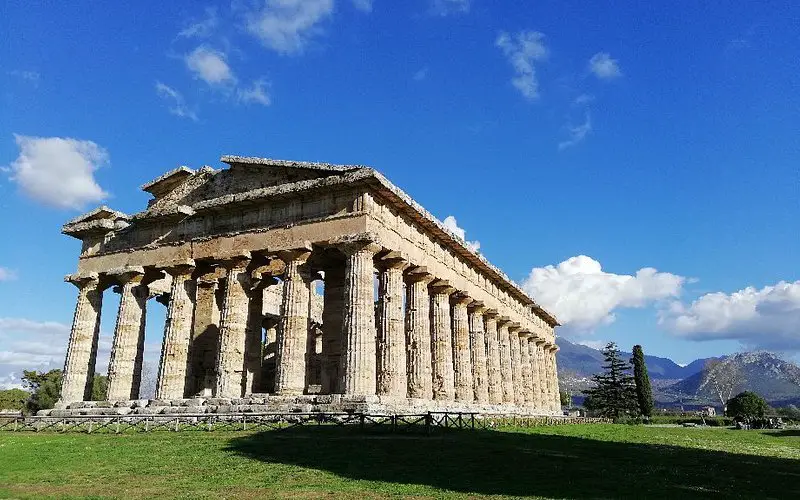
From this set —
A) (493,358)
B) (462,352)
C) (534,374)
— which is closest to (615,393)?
(534,374)

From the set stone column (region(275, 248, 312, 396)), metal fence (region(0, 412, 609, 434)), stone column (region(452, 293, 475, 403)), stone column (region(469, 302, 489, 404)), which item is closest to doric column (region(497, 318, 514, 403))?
stone column (region(469, 302, 489, 404))

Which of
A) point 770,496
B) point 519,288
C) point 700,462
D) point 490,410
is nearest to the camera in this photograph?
point 770,496

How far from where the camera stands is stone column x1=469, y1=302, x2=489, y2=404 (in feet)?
124

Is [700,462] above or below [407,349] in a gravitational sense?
below

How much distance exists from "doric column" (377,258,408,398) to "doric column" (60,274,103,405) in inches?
672

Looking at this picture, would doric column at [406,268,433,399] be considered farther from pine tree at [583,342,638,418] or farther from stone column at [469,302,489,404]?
pine tree at [583,342,638,418]

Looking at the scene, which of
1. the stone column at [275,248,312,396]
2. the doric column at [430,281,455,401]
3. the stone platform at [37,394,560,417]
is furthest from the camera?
the doric column at [430,281,455,401]

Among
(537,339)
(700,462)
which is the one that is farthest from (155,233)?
(537,339)

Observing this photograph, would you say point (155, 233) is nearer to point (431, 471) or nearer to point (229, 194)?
point (229, 194)

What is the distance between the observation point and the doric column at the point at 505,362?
4334cm

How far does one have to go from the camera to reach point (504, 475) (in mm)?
12320

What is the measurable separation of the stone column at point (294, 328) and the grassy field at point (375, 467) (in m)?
5.99

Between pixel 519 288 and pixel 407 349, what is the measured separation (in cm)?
1915

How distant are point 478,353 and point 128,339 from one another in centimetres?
2079
